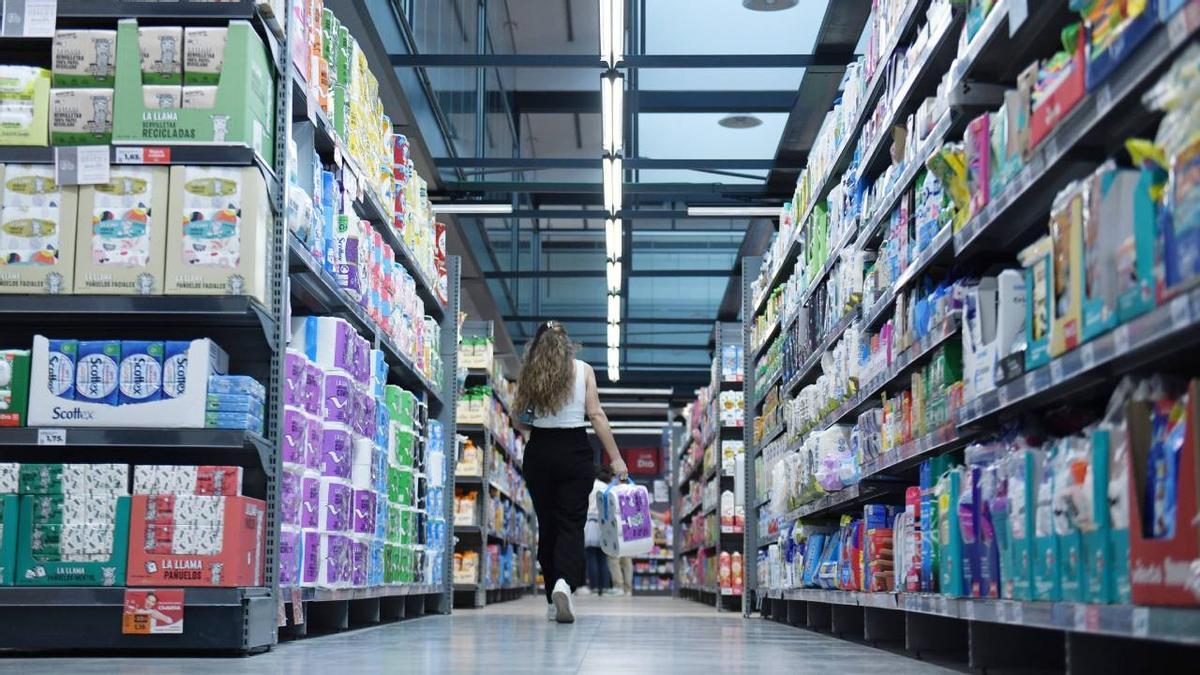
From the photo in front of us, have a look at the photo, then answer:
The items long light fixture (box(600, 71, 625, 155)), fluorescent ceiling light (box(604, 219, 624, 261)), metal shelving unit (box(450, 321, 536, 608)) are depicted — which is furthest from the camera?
fluorescent ceiling light (box(604, 219, 624, 261))

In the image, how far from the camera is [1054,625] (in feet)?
8.50

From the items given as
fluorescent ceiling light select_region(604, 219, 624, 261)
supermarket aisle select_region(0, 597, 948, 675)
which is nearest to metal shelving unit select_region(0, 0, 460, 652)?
supermarket aisle select_region(0, 597, 948, 675)

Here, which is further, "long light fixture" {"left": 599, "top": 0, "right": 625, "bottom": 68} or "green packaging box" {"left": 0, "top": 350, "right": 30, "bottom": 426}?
"long light fixture" {"left": 599, "top": 0, "right": 625, "bottom": 68}

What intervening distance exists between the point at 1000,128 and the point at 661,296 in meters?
16.4

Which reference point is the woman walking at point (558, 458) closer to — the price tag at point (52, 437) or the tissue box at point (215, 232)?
the tissue box at point (215, 232)

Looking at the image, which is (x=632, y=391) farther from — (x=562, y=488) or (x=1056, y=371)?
(x=1056, y=371)

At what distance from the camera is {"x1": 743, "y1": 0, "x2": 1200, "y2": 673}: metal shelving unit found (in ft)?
7.42

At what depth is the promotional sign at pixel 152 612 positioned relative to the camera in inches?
150

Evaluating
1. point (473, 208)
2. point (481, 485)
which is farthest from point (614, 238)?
point (481, 485)

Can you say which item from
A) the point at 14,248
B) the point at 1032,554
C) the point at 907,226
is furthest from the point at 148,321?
the point at 1032,554

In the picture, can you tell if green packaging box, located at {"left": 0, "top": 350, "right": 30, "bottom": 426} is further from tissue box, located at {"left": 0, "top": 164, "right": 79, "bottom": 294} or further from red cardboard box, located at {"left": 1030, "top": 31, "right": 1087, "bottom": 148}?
red cardboard box, located at {"left": 1030, "top": 31, "right": 1087, "bottom": 148}

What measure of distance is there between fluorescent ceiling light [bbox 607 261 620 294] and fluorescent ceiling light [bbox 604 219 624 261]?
224 millimetres

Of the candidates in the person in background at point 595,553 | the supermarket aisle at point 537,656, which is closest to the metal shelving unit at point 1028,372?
the supermarket aisle at point 537,656

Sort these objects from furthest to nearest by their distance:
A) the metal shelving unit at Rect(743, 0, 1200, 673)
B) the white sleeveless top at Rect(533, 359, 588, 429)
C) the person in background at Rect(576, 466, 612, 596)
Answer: the person in background at Rect(576, 466, 612, 596) → the white sleeveless top at Rect(533, 359, 588, 429) → the metal shelving unit at Rect(743, 0, 1200, 673)
